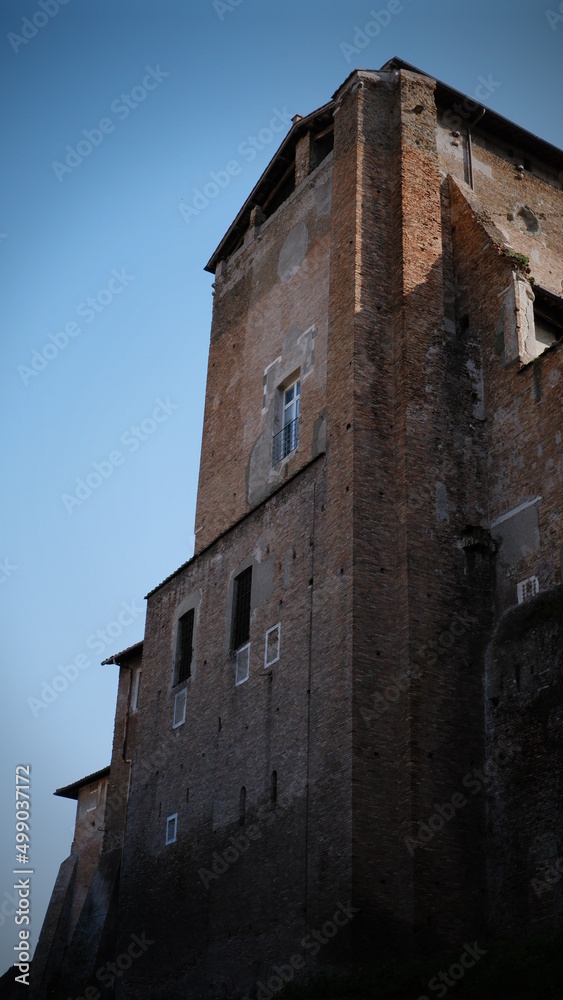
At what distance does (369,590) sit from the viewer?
64.8 feet

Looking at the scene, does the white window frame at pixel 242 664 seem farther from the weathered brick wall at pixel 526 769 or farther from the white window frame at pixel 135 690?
the white window frame at pixel 135 690

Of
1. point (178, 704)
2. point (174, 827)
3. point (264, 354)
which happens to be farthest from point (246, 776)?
point (264, 354)

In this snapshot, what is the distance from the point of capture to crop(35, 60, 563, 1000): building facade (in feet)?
59.4

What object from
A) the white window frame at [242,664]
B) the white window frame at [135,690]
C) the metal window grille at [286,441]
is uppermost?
the metal window grille at [286,441]

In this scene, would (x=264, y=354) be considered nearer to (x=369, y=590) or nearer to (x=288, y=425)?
(x=288, y=425)

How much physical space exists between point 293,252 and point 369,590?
32.7ft

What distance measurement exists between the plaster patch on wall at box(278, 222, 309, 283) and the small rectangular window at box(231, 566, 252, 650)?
706cm

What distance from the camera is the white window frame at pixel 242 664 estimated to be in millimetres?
22461

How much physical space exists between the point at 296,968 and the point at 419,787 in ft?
10.8

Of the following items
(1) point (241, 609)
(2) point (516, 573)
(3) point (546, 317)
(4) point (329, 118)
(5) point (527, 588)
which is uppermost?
(4) point (329, 118)

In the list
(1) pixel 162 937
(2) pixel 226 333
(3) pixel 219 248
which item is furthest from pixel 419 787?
(3) pixel 219 248

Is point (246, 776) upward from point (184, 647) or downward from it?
downward

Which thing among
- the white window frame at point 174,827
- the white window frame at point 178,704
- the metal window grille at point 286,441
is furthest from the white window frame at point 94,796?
the metal window grille at point 286,441

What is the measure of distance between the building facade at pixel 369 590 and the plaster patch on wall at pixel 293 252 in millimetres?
91
